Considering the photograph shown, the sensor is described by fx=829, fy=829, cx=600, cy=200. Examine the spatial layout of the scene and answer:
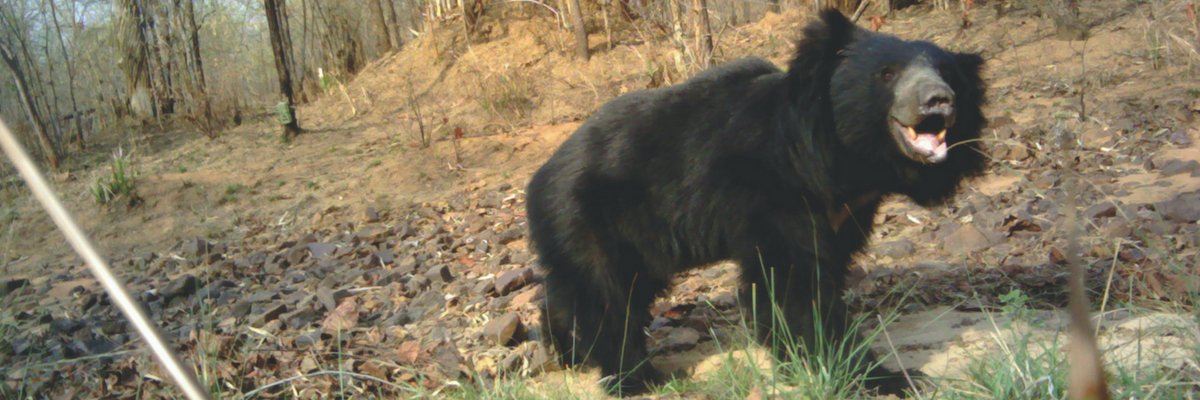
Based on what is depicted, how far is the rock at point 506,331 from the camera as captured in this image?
140 inches

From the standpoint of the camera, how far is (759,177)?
108 inches

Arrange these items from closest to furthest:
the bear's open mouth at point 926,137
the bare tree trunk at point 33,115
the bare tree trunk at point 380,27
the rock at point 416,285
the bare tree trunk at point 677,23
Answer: the bear's open mouth at point 926,137 → the rock at point 416,285 → the bare tree trunk at point 677,23 → the bare tree trunk at point 33,115 → the bare tree trunk at point 380,27

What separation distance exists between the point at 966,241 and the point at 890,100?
180cm

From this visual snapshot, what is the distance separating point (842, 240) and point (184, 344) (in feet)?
8.33

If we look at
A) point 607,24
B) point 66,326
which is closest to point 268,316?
point 66,326

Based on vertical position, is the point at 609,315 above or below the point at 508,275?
above

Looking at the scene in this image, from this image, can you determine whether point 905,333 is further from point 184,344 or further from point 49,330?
point 49,330

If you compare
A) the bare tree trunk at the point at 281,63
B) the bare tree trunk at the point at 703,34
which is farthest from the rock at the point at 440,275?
the bare tree trunk at the point at 281,63

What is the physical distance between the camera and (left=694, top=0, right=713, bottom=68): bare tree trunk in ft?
21.1

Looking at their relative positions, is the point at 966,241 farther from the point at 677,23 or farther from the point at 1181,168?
the point at 677,23

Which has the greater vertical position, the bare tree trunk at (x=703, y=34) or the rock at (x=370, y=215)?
the bare tree trunk at (x=703, y=34)

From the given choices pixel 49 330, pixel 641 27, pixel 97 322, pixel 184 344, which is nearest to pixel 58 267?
pixel 97 322

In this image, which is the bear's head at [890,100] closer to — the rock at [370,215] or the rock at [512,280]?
the rock at [512,280]

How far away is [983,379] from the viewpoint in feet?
6.87
